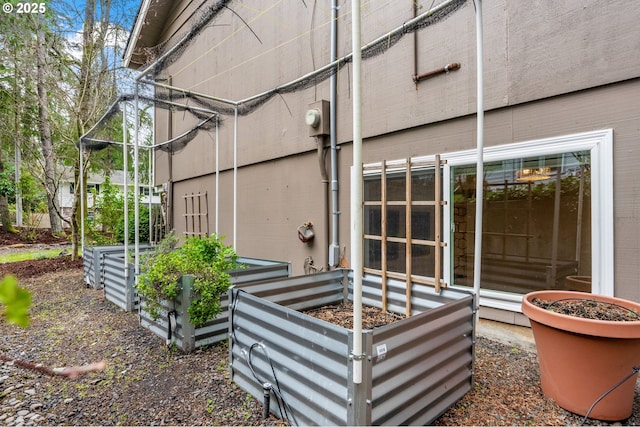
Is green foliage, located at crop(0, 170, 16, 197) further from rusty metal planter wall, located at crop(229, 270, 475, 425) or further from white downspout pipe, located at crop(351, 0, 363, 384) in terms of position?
white downspout pipe, located at crop(351, 0, 363, 384)

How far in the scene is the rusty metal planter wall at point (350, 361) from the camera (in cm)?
166

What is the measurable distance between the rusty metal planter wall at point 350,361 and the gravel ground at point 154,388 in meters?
0.17

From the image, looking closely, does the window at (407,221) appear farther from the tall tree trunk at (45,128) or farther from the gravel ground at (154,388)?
the tall tree trunk at (45,128)

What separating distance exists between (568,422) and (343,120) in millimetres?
3631

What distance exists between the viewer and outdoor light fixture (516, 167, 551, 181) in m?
2.96


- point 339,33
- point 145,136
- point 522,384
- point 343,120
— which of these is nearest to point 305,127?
point 343,120

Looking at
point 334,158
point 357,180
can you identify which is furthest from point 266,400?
point 334,158

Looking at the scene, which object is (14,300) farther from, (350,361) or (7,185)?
(7,185)

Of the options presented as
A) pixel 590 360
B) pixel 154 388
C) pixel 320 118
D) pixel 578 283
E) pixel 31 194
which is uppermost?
pixel 320 118

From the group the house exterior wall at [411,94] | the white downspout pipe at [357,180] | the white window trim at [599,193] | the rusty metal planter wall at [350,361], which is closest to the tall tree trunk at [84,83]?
the house exterior wall at [411,94]

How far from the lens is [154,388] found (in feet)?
8.01

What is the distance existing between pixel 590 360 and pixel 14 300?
257 cm

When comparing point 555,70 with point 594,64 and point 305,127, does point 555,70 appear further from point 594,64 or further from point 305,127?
point 305,127

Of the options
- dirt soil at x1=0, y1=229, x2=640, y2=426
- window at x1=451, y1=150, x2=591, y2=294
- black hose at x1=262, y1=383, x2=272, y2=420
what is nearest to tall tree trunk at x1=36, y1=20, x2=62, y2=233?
dirt soil at x1=0, y1=229, x2=640, y2=426
